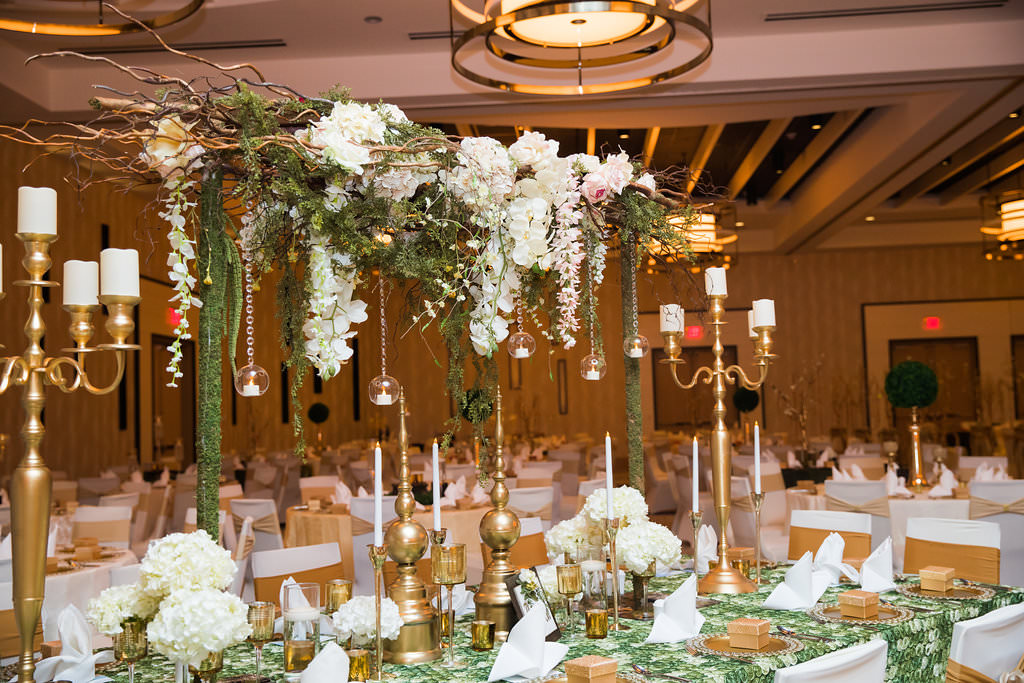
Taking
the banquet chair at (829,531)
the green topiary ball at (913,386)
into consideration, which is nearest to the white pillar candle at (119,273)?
the banquet chair at (829,531)

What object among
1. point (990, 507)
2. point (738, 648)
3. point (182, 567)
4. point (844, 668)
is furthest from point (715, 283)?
point (990, 507)

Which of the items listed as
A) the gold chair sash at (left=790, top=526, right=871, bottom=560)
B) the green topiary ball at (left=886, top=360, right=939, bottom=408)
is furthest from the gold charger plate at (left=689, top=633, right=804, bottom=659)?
the green topiary ball at (left=886, top=360, right=939, bottom=408)

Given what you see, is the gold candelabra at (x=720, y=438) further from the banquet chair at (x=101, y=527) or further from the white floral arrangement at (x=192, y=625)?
the banquet chair at (x=101, y=527)

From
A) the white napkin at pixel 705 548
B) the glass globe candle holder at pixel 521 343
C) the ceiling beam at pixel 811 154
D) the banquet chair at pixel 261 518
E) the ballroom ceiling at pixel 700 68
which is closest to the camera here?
the glass globe candle holder at pixel 521 343

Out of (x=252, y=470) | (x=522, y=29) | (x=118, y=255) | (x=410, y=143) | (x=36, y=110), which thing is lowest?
(x=252, y=470)

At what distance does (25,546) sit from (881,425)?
1752cm

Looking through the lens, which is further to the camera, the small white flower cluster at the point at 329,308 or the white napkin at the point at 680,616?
the white napkin at the point at 680,616

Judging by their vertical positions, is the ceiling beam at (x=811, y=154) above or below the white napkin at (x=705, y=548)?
above

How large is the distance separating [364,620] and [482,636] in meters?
0.34

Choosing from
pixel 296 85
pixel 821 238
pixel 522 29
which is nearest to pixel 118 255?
pixel 522 29

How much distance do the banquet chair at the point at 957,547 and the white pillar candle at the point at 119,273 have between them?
321 cm

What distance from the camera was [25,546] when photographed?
2.11 m

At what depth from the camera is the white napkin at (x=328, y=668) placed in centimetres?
209

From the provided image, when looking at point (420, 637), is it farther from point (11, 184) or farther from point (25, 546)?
point (11, 184)
